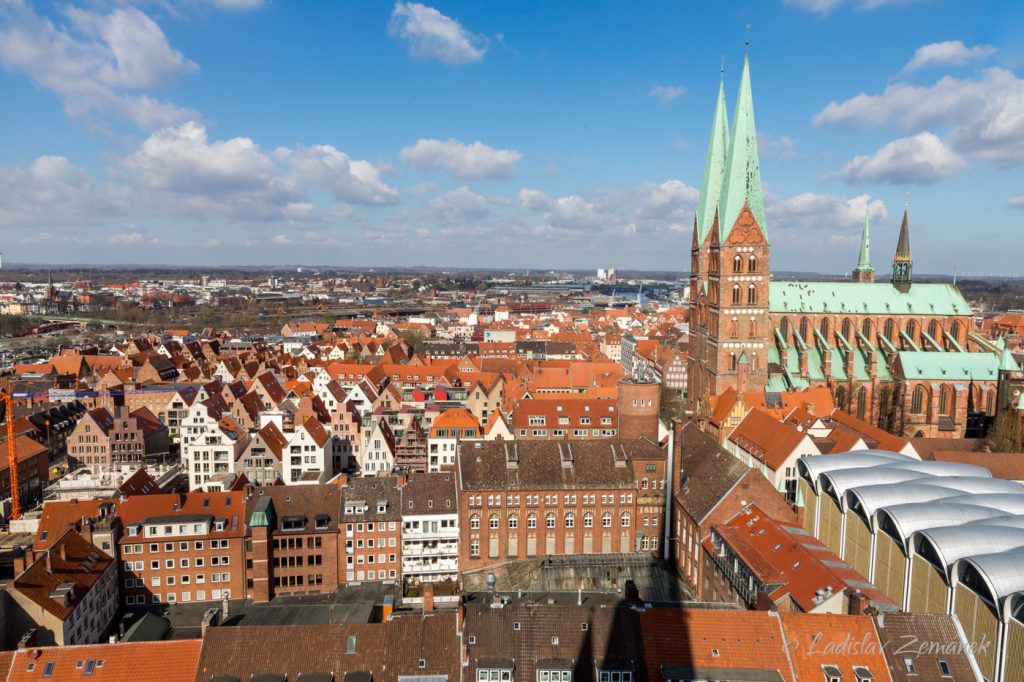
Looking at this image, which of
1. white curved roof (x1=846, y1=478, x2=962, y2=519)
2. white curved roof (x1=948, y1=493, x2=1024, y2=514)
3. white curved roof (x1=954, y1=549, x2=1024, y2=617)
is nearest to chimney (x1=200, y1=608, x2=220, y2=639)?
white curved roof (x1=954, y1=549, x2=1024, y2=617)

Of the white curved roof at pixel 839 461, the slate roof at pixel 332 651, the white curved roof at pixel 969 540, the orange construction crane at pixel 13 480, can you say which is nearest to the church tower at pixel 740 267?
the white curved roof at pixel 839 461

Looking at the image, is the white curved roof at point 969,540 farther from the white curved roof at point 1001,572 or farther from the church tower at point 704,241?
the church tower at point 704,241

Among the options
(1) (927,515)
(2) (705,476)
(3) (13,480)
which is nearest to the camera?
(1) (927,515)

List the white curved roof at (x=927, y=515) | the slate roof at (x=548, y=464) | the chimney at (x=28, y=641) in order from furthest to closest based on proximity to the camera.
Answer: the slate roof at (x=548, y=464) < the white curved roof at (x=927, y=515) < the chimney at (x=28, y=641)

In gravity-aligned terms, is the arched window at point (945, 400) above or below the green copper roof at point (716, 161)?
below

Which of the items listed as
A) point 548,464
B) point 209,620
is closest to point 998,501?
point 548,464

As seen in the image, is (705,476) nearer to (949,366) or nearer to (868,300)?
(949,366)

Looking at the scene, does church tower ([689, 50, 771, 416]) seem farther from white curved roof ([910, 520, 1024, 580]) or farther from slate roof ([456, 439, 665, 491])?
white curved roof ([910, 520, 1024, 580])
